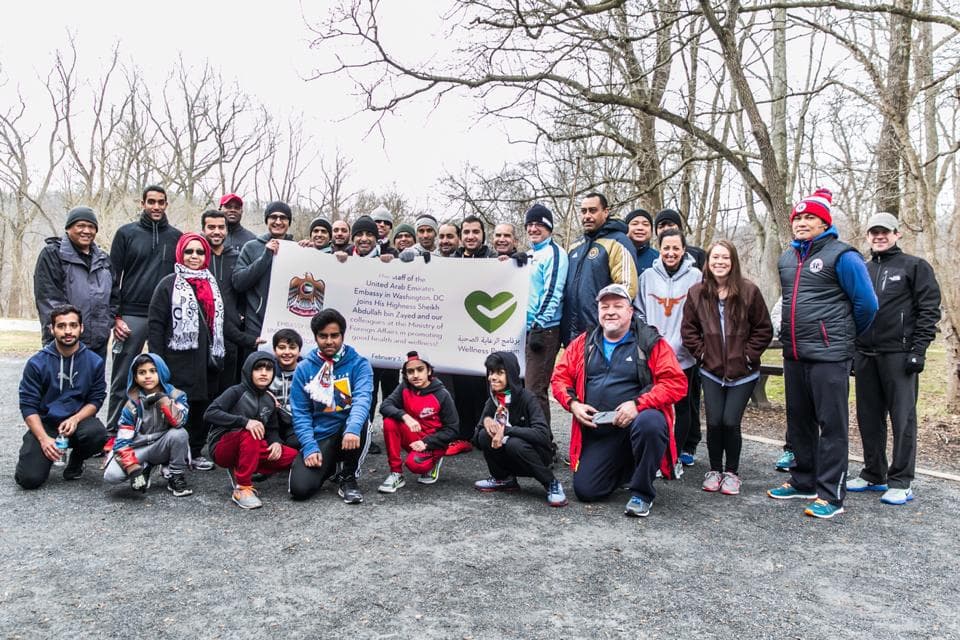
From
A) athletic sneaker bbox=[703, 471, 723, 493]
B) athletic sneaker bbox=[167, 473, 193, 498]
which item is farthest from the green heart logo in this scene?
athletic sneaker bbox=[167, 473, 193, 498]

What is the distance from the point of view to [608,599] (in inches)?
125

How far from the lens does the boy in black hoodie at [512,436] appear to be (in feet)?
15.5

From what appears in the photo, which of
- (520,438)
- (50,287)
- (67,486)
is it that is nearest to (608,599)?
(520,438)

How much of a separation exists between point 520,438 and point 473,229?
249 centimetres

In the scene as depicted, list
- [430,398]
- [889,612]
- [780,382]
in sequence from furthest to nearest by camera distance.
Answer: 1. [780,382]
2. [430,398]
3. [889,612]

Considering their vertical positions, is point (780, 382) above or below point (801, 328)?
below

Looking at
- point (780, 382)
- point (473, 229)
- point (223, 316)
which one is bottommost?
point (780, 382)

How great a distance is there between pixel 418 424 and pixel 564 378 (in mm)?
1154

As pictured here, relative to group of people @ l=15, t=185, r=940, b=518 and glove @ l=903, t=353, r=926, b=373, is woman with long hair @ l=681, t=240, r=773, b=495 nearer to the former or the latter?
group of people @ l=15, t=185, r=940, b=518

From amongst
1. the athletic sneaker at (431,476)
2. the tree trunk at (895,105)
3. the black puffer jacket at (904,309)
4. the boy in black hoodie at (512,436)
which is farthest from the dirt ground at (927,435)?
the athletic sneaker at (431,476)

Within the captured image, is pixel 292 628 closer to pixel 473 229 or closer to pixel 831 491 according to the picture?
pixel 831 491

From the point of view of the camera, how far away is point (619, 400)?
15.6 ft

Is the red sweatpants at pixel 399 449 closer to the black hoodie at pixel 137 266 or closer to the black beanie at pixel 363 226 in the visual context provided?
the black beanie at pixel 363 226

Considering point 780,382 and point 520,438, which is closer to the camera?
point 520,438
